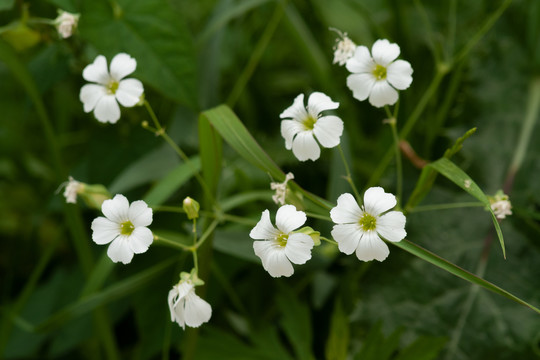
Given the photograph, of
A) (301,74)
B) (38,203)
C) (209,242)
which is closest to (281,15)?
(301,74)

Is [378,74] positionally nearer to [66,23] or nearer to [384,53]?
[384,53]

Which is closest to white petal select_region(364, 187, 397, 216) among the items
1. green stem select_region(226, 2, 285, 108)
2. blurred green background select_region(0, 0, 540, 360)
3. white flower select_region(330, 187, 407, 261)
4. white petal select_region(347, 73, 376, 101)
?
white flower select_region(330, 187, 407, 261)

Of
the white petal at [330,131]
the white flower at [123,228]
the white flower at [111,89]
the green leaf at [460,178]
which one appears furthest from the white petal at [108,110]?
the green leaf at [460,178]

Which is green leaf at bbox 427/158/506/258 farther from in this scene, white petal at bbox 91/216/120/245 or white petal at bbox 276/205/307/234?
white petal at bbox 91/216/120/245

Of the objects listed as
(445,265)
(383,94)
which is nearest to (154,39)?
(383,94)

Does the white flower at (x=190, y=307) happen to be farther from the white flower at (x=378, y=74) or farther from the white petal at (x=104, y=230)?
the white flower at (x=378, y=74)

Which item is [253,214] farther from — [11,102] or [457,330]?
[11,102]

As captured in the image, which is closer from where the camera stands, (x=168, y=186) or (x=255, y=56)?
(x=168, y=186)

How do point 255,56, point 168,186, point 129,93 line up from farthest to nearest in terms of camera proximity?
point 255,56 < point 168,186 < point 129,93
